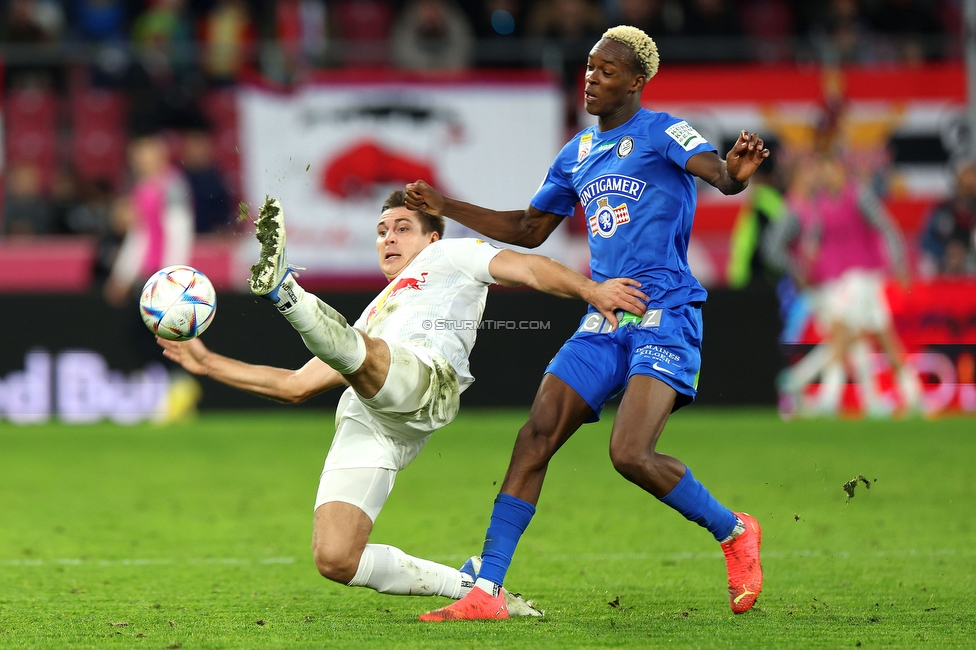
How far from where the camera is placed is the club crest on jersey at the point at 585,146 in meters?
5.84

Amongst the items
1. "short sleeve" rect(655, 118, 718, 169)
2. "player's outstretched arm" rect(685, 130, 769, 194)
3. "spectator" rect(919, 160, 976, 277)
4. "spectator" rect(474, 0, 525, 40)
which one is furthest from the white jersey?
"spectator" rect(474, 0, 525, 40)

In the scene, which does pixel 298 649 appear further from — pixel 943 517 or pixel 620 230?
pixel 943 517

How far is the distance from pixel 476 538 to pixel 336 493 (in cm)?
225

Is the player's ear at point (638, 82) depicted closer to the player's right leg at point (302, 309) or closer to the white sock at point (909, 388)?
the player's right leg at point (302, 309)

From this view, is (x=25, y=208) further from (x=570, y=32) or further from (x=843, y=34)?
(x=843, y=34)

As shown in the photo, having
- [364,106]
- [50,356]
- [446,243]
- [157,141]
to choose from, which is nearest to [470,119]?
[364,106]

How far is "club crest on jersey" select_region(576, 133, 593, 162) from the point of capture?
584cm

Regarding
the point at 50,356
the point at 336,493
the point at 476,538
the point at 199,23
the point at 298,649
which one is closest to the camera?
the point at 298,649

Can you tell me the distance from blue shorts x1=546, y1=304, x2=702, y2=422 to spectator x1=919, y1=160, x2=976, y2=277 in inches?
354

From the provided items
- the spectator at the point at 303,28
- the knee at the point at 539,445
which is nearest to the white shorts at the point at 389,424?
the knee at the point at 539,445

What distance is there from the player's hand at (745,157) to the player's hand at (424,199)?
4.35 feet

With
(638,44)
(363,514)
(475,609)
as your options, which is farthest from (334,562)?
(638,44)

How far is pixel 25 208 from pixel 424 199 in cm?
1023

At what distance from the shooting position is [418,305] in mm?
5715
